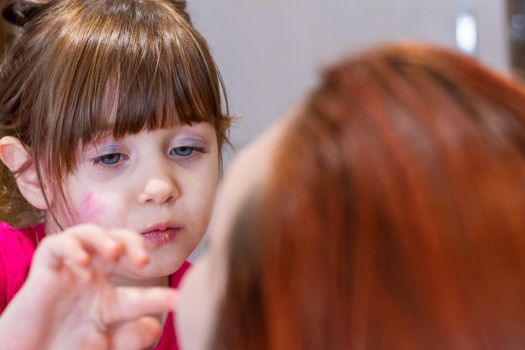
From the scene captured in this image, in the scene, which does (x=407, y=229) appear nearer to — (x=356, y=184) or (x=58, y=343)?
(x=356, y=184)

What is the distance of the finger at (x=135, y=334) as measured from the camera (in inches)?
31.3

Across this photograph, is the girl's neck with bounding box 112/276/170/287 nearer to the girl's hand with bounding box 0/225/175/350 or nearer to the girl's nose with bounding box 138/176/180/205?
the girl's nose with bounding box 138/176/180/205

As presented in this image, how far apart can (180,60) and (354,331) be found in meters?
0.74

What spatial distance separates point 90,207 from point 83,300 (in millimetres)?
382

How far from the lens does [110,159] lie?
3.79 feet

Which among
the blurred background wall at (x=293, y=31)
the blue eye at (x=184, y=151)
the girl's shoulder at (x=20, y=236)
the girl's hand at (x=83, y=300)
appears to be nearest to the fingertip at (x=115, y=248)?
the girl's hand at (x=83, y=300)

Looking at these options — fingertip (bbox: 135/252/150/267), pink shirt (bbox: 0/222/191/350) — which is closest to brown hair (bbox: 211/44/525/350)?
fingertip (bbox: 135/252/150/267)

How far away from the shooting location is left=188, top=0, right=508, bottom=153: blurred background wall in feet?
7.47

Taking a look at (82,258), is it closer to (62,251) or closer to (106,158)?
(62,251)

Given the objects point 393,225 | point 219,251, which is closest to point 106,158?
point 219,251

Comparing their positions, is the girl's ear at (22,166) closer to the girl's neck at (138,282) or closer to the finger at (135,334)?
the girl's neck at (138,282)

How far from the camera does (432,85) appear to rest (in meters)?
0.55

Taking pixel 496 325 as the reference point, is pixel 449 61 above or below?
above

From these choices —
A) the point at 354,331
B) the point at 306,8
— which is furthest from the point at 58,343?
the point at 306,8
